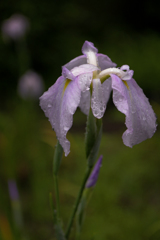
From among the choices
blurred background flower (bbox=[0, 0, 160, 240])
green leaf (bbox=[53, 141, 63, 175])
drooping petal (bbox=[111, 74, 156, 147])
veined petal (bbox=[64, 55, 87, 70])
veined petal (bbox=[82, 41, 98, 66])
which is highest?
veined petal (bbox=[82, 41, 98, 66])

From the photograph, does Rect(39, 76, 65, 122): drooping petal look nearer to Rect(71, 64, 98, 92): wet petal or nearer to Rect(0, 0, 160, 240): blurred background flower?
Rect(71, 64, 98, 92): wet petal

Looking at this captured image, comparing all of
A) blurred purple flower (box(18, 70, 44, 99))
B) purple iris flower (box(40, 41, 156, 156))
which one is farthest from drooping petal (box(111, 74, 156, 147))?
blurred purple flower (box(18, 70, 44, 99))

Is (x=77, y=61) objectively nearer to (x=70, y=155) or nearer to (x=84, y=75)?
(x=84, y=75)

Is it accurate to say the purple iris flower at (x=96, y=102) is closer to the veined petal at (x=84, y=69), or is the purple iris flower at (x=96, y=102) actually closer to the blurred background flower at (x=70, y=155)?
the veined petal at (x=84, y=69)

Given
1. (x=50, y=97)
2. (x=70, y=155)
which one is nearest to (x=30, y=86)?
(x=70, y=155)

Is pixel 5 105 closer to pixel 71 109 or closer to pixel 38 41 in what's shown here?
pixel 38 41

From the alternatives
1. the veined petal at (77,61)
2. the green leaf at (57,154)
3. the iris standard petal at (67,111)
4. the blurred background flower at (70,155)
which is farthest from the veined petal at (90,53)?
the blurred background flower at (70,155)

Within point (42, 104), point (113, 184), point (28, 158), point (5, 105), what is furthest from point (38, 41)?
point (42, 104)
